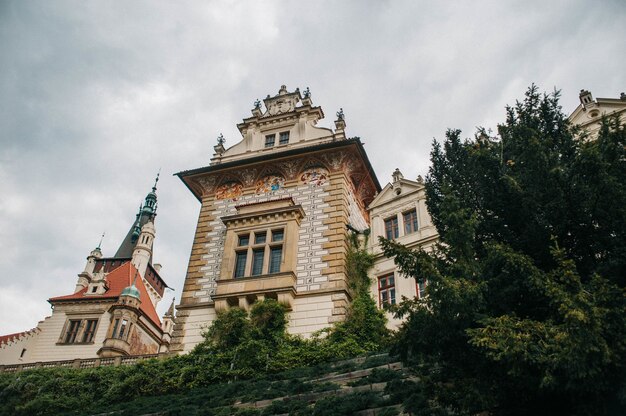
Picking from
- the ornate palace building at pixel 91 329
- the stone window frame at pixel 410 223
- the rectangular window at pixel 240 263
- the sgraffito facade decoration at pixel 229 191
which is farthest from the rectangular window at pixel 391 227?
the ornate palace building at pixel 91 329

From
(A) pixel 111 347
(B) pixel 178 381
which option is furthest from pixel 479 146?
(A) pixel 111 347

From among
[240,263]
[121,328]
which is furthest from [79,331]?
[240,263]

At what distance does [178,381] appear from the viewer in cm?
2036

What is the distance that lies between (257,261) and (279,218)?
2381 millimetres

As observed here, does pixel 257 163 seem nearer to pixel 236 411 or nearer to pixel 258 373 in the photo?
pixel 258 373

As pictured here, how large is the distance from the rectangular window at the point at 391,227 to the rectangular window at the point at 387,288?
2.33 m

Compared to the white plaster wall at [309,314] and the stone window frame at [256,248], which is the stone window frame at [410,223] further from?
the stone window frame at [256,248]

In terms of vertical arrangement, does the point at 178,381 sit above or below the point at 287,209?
below

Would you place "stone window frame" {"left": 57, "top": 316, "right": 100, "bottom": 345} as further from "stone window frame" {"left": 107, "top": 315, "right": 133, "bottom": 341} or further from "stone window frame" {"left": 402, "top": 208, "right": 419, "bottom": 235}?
"stone window frame" {"left": 402, "top": 208, "right": 419, "bottom": 235}

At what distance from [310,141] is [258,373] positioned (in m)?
13.4

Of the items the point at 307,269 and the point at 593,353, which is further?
the point at 307,269

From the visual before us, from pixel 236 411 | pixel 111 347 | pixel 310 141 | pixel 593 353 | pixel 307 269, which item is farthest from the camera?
pixel 111 347

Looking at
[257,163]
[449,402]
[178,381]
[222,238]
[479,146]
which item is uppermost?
[257,163]

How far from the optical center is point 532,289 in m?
9.56
